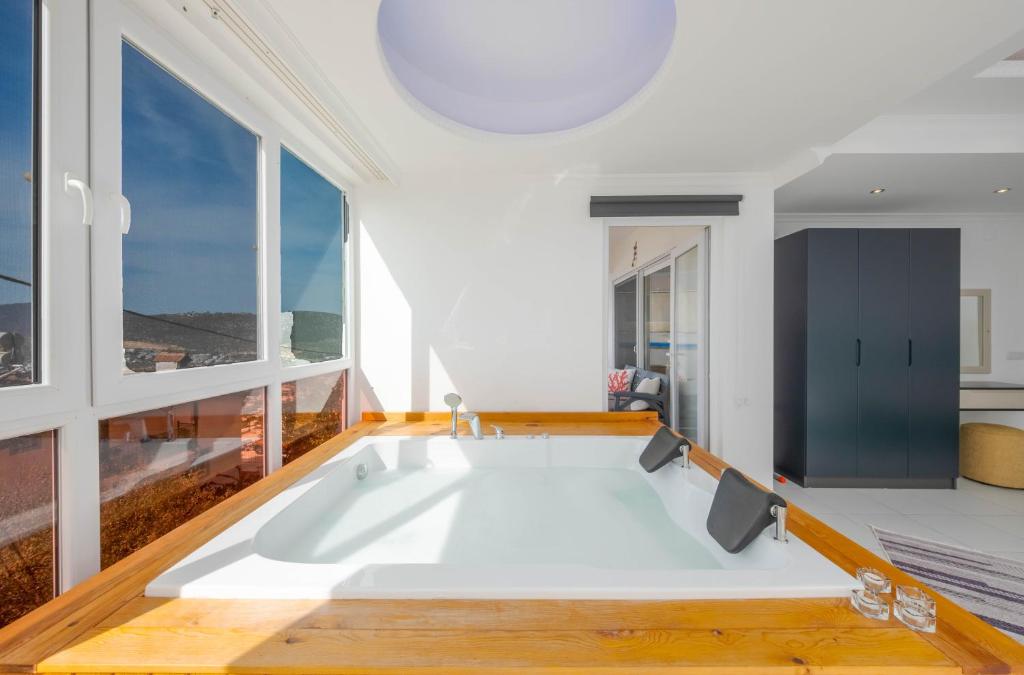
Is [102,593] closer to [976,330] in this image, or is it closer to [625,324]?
[625,324]

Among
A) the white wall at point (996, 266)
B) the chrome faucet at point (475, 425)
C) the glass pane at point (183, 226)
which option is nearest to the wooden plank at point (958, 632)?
the chrome faucet at point (475, 425)

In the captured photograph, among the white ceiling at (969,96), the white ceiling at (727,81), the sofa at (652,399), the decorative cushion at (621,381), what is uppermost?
the white ceiling at (969,96)

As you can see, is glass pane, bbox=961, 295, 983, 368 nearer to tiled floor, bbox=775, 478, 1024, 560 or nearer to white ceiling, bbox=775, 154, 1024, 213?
white ceiling, bbox=775, 154, 1024, 213

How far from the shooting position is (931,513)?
2.70 metres

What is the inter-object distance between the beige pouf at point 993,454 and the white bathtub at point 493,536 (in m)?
3.08

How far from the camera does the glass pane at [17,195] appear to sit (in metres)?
0.93

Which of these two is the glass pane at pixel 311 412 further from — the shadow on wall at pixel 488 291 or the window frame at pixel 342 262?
the shadow on wall at pixel 488 291

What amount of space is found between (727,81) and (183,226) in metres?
2.15

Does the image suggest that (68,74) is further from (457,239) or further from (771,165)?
(771,165)

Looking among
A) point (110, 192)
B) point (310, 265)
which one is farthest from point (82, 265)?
point (310, 265)

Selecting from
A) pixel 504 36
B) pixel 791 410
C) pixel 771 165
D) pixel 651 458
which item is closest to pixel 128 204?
pixel 504 36

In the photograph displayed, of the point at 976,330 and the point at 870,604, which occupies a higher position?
the point at 976,330

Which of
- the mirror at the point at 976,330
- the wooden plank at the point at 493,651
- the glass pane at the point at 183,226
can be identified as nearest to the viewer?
the wooden plank at the point at 493,651

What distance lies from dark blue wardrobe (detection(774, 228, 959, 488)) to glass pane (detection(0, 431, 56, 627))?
3.99 meters
